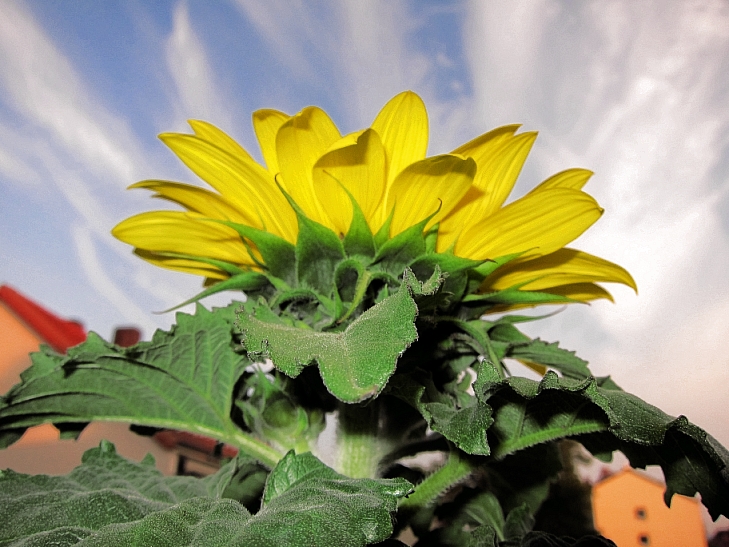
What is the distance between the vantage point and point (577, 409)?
38 centimetres

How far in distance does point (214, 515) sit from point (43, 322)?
1.16 m

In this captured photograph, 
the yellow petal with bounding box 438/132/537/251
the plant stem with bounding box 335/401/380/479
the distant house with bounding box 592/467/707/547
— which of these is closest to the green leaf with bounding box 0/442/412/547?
the plant stem with bounding box 335/401/380/479

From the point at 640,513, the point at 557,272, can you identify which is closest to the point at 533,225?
the point at 557,272

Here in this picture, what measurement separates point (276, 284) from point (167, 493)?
19cm

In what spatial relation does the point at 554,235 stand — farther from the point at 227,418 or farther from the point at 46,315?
the point at 46,315

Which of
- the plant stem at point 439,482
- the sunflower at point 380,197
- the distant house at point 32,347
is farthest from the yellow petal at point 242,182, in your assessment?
the distant house at point 32,347

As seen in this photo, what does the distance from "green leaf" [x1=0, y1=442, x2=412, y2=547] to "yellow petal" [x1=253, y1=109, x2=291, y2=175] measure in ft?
0.77

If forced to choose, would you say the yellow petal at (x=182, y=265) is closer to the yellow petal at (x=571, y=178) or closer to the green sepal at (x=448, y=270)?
the green sepal at (x=448, y=270)

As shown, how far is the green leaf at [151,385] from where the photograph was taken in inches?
18.5

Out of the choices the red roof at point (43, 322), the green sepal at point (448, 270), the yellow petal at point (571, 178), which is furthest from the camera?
the red roof at point (43, 322)

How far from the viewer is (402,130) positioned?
18.3 inches

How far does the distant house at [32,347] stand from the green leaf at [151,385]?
71 cm

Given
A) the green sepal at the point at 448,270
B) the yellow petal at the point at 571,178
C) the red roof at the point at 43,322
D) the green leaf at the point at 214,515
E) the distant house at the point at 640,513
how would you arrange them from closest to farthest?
the green leaf at the point at 214,515, the green sepal at the point at 448,270, the yellow petal at the point at 571,178, the distant house at the point at 640,513, the red roof at the point at 43,322

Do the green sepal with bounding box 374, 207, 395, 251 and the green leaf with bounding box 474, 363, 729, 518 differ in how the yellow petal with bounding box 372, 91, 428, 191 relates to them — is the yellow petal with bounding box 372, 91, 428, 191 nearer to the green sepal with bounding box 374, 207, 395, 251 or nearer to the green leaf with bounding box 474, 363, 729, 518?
the green sepal with bounding box 374, 207, 395, 251
